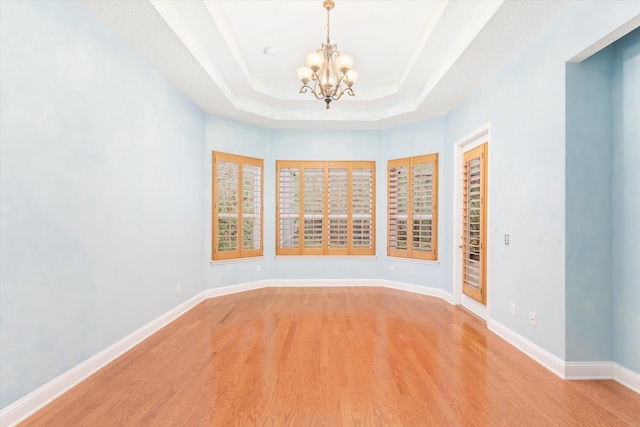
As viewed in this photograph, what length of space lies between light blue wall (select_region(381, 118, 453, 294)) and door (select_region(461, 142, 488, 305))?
0.38 meters

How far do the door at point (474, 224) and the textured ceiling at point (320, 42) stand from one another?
90cm

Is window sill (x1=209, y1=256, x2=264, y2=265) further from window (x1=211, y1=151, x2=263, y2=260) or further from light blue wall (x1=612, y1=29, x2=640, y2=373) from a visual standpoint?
light blue wall (x1=612, y1=29, x2=640, y2=373)

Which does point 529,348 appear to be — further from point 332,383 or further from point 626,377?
point 332,383

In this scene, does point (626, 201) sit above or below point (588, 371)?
above

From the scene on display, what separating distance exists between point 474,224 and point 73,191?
4036 millimetres

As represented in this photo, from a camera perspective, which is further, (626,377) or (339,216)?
(339,216)

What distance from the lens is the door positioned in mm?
3436

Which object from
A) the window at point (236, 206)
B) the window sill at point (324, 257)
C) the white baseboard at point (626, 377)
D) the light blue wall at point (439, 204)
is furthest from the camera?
the window sill at point (324, 257)

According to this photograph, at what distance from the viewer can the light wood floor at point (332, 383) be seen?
178cm

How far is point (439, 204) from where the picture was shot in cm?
451

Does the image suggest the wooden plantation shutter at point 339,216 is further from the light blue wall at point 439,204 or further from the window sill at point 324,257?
the light blue wall at point 439,204

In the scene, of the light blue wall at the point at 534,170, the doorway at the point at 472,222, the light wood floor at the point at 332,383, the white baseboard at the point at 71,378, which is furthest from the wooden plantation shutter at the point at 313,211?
the light blue wall at the point at 534,170

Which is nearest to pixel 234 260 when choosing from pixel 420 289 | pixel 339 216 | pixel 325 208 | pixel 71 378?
pixel 325 208

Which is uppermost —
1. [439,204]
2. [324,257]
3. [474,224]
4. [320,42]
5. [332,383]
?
[320,42]
